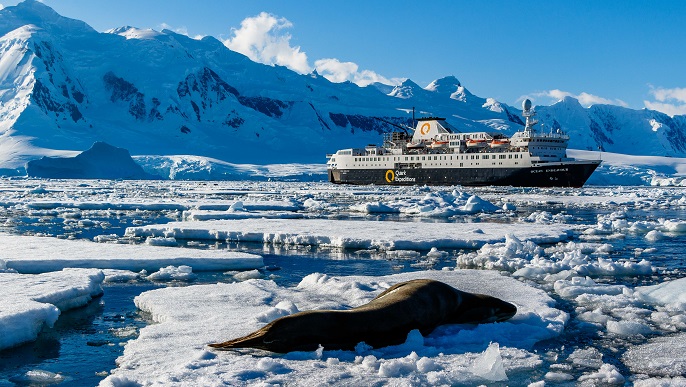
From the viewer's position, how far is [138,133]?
144250mm

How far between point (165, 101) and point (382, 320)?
6199 inches

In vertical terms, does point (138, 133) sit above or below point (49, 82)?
below

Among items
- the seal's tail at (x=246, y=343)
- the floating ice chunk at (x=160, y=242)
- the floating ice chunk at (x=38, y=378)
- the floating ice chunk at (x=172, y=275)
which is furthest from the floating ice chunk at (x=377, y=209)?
the floating ice chunk at (x=38, y=378)

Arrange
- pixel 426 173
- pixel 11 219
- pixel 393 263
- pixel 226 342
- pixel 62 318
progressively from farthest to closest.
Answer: pixel 426 173, pixel 11 219, pixel 393 263, pixel 62 318, pixel 226 342

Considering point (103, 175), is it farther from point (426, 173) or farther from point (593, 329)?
point (593, 329)

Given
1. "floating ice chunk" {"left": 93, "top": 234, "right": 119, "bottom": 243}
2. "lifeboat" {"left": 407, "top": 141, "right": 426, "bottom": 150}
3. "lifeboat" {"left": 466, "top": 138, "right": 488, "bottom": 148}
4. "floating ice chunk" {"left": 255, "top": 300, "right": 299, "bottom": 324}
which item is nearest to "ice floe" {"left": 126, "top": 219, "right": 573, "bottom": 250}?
"floating ice chunk" {"left": 93, "top": 234, "right": 119, "bottom": 243}

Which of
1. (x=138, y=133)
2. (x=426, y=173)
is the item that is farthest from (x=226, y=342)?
(x=138, y=133)

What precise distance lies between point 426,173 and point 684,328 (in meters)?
55.7

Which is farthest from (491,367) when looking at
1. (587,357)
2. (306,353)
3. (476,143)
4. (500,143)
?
(476,143)

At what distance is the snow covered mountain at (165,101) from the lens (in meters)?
132

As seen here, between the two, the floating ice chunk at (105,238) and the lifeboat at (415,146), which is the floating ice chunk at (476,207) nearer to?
the floating ice chunk at (105,238)

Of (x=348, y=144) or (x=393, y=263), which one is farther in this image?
(x=348, y=144)

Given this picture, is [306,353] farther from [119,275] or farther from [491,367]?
[119,275]

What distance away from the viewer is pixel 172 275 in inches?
342
